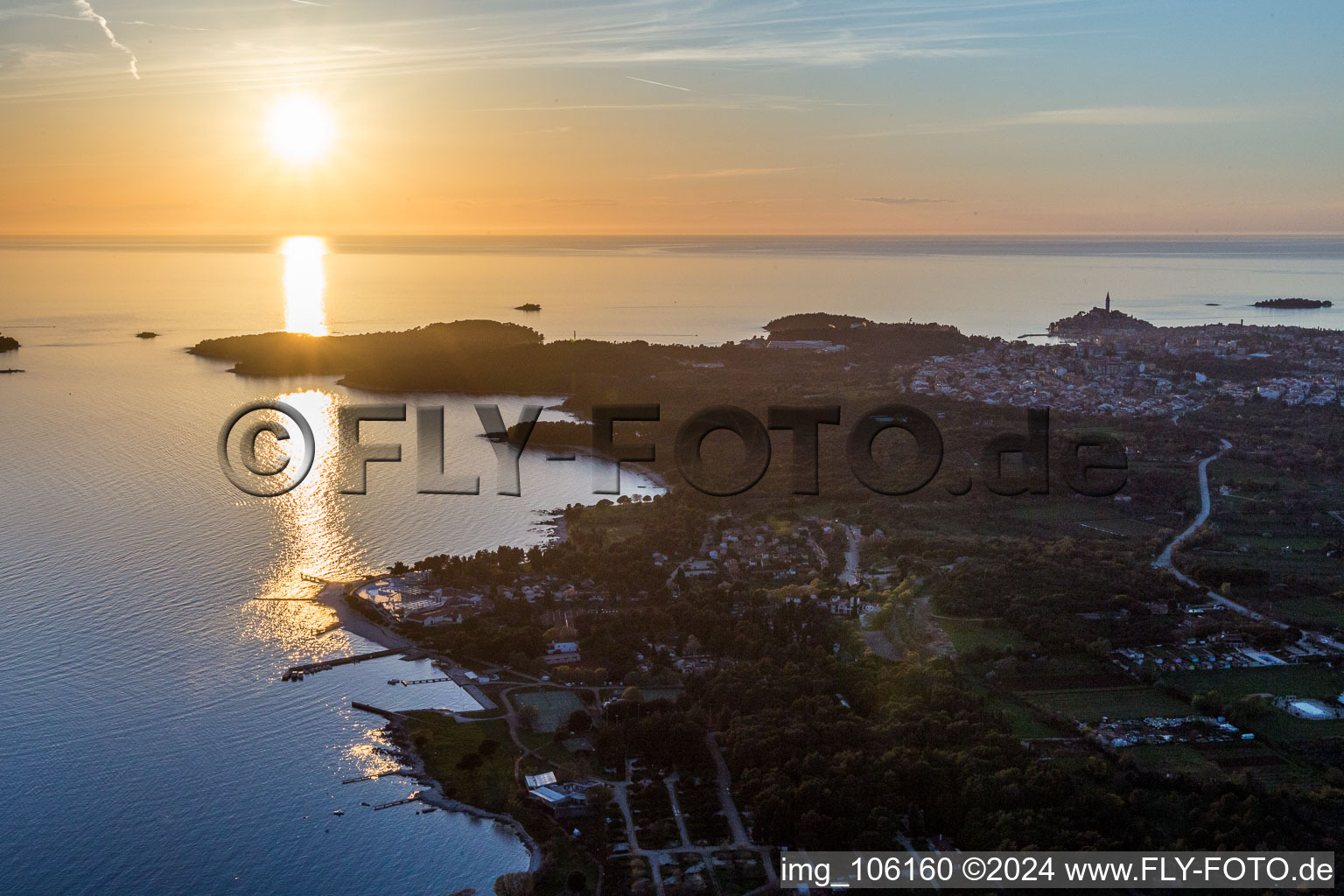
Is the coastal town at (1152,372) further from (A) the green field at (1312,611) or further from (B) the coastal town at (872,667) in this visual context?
(A) the green field at (1312,611)


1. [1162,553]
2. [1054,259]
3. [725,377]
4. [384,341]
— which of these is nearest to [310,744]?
[1162,553]

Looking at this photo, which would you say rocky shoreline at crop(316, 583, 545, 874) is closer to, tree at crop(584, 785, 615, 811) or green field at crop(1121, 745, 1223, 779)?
tree at crop(584, 785, 615, 811)

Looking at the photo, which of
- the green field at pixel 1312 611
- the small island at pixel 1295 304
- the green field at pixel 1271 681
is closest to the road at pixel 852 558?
the green field at pixel 1271 681

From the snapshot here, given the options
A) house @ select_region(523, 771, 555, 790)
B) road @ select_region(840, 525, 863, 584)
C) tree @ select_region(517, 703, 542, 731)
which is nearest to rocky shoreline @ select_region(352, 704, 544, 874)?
house @ select_region(523, 771, 555, 790)

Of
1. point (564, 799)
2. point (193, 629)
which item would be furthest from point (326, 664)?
point (564, 799)

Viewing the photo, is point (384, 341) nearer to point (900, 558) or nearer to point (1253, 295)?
point (900, 558)

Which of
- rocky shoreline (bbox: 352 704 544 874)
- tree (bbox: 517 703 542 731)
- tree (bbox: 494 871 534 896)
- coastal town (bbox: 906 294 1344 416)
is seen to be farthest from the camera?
coastal town (bbox: 906 294 1344 416)

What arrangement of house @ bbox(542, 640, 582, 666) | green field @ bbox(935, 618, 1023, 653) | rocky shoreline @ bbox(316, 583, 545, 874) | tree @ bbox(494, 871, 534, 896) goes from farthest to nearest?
green field @ bbox(935, 618, 1023, 653) < house @ bbox(542, 640, 582, 666) < rocky shoreline @ bbox(316, 583, 545, 874) < tree @ bbox(494, 871, 534, 896)
